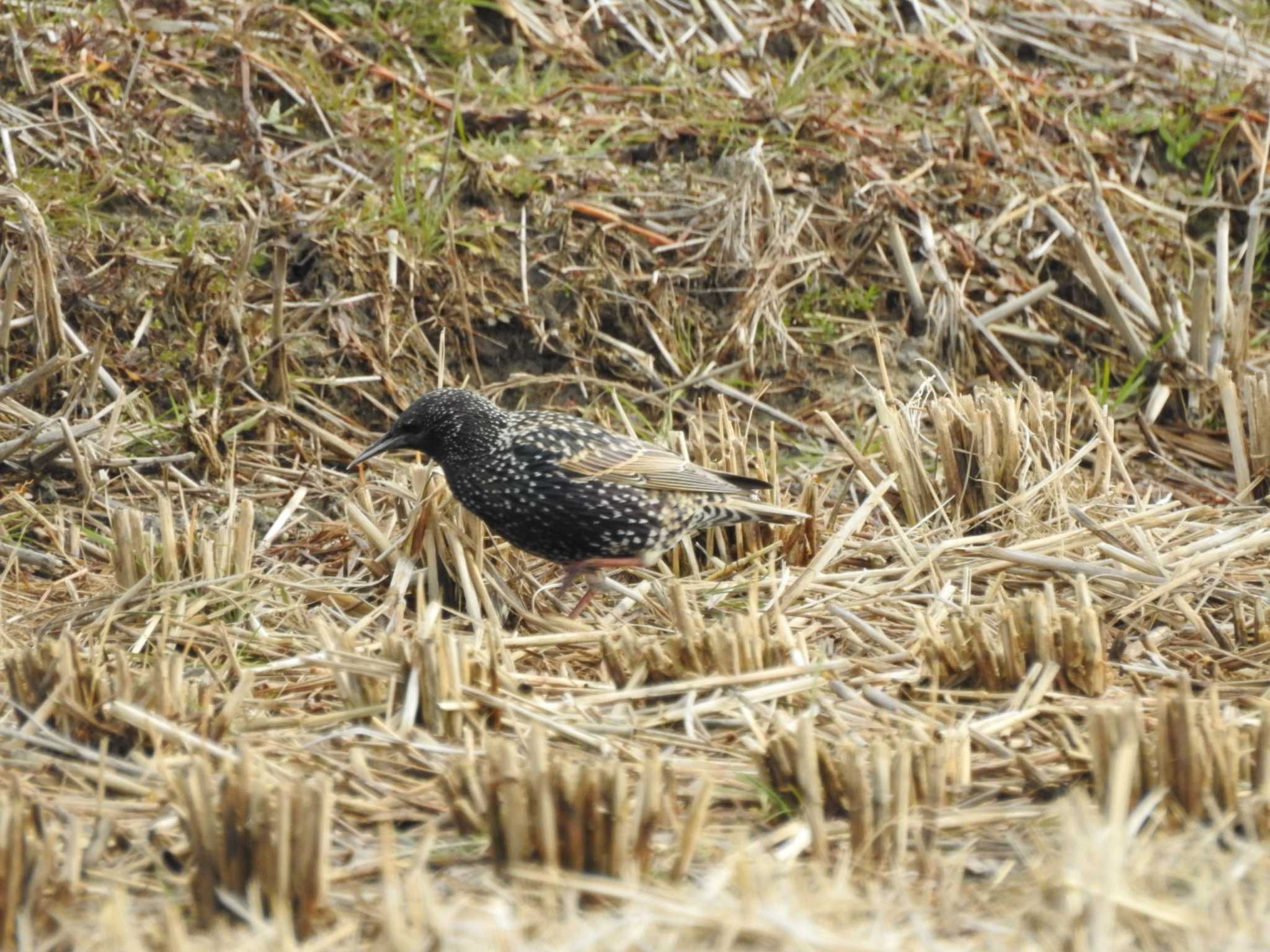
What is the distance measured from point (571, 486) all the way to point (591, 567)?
275mm

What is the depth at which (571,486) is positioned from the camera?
5371mm

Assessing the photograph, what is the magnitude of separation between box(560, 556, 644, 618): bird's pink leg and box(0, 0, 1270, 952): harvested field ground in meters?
0.07

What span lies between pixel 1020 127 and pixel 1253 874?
5.70m

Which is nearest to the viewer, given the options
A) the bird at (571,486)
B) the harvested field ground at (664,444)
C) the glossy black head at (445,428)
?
the harvested field ground at (664,444)

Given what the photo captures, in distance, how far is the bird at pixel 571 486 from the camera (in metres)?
5.28

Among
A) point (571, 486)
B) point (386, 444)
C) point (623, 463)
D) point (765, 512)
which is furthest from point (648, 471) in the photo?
point (386, 444)

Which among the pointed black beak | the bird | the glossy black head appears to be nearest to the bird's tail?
the bird

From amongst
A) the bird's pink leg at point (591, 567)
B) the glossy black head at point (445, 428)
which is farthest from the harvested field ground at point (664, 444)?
the glossy black head at point (445, 428)

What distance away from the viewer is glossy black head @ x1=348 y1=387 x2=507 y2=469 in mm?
5414

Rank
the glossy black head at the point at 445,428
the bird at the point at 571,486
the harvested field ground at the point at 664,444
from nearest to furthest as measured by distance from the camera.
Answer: the harvested field ground at the point at 664,444
the bird at the point at 571,486
the glossy black head at the point at 445,428

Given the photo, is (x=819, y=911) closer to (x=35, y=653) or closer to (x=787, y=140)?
(x=35, y=653)

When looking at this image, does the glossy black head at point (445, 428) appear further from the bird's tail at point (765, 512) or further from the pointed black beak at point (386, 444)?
the bird's tail at point (765, 512)

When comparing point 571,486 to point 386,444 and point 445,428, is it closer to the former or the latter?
point 445,428

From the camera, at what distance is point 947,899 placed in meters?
3.01
